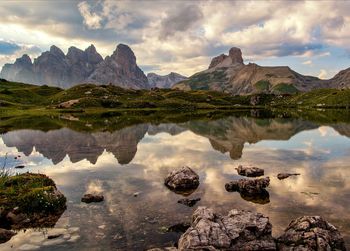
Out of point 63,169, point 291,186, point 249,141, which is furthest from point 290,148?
point 63,169

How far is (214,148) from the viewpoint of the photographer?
68.3 meters

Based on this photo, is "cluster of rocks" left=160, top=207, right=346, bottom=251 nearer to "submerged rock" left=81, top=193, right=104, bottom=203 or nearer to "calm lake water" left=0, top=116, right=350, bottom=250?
"calm lake water" left=0, top=116, right=350, bottom=250

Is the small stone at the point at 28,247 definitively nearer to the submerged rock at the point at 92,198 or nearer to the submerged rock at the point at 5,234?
the submerged rock at the point at 5,234

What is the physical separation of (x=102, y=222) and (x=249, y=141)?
5314cm

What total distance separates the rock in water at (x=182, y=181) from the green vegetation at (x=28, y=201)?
12.2 m

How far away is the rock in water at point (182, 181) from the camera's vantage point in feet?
133

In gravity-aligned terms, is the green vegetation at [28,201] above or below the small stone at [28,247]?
above

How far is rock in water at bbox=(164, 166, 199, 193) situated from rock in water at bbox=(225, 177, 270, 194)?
3.84 m

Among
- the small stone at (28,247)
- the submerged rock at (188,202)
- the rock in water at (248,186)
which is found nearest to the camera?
the small stone at (28,247)

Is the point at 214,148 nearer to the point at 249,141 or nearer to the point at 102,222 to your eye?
the point at 249,141

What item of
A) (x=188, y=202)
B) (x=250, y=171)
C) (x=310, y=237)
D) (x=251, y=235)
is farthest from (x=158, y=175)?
(x=310, y=237)

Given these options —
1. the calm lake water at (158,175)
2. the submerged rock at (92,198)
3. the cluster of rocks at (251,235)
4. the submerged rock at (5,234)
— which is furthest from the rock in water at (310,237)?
the submerged rock at (5,234)

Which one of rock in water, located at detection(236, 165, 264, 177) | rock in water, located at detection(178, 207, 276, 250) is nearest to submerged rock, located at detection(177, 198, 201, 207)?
rock in water, located at detection(178, 207, 276, 250)

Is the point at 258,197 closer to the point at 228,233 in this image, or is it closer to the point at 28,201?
the point at 228,233
